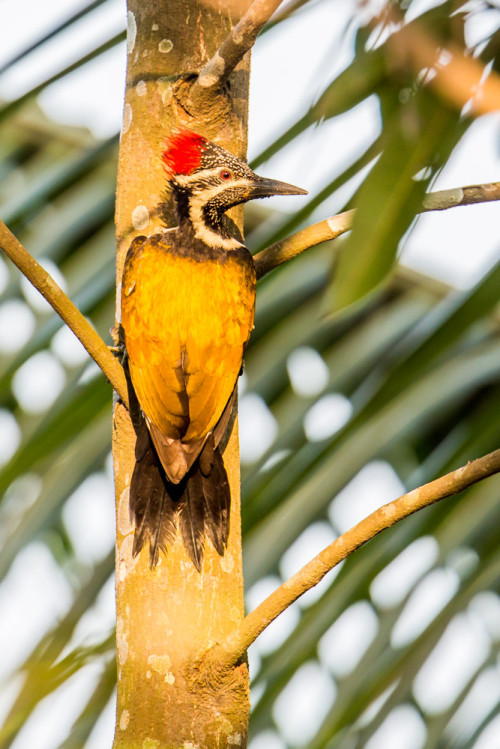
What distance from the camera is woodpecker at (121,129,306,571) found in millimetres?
2098

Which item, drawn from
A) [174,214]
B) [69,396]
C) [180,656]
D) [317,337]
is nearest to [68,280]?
[174,214]

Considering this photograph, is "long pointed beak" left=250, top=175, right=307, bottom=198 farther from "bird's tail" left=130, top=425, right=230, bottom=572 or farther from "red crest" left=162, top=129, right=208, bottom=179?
"bird's tail" left=130, top=425, right=230, bottom=572

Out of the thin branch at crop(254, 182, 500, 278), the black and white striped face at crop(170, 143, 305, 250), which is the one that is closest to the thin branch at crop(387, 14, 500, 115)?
the thin branch at crop(254, 182, 500, 278)

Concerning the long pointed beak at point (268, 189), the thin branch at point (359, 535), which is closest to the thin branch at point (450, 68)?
the thin branch at point (359, 535)

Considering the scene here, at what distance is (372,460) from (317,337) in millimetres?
467

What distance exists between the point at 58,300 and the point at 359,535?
75 centimetres

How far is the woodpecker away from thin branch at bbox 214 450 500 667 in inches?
13.2

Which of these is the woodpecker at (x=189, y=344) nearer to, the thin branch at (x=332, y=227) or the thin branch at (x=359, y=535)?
the thin branch at (x=332, y=227)

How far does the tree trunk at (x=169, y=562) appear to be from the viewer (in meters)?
1.81

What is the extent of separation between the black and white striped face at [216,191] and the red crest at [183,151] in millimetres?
26

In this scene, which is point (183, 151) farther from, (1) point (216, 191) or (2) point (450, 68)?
(2) point (450, 68)

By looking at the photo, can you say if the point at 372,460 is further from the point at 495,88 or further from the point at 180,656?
the point at 495,88

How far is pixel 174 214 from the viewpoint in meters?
2.64

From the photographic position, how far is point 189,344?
238 centimetres
